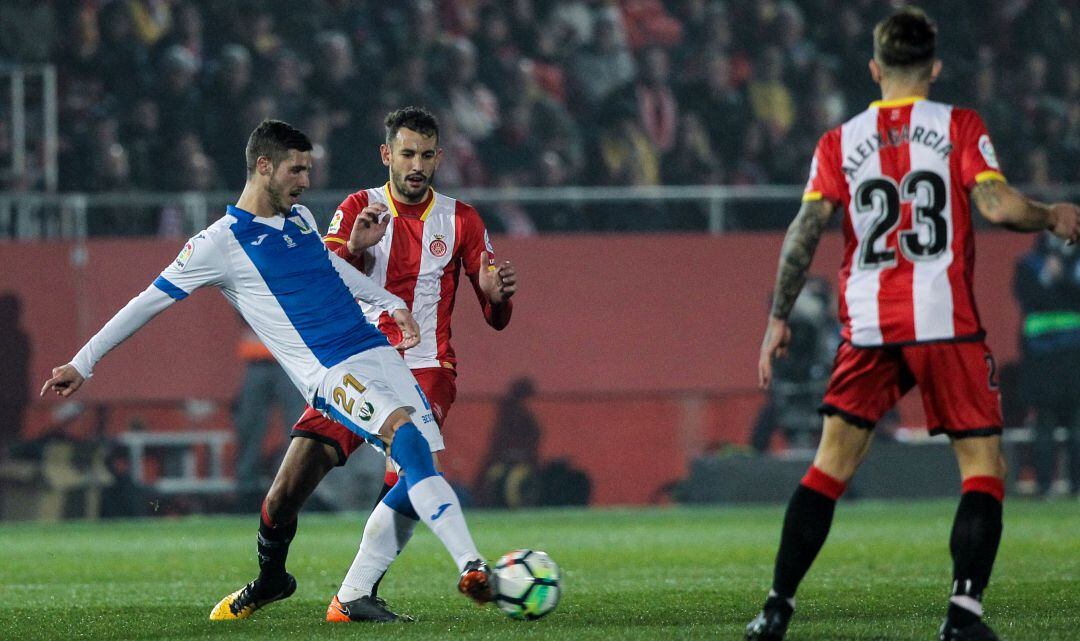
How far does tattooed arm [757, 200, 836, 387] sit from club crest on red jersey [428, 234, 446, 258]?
6.53 feet

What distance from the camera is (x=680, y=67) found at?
1788 centimetres

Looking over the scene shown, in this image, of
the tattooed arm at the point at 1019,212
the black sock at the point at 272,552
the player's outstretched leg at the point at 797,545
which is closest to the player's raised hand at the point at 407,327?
the black sock at the point at 272,552

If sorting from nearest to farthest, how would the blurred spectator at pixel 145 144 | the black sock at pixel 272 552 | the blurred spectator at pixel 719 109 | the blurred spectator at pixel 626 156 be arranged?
the black sock at pixel 272 552 → the blurred spectator at pixel 145 144 → the blurred spectator at pixel 626 156 → the blurred spectator at pixel 719 109

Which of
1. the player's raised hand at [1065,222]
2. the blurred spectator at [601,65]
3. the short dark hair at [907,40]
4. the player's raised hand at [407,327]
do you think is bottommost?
the player's raised hand at [407,327]

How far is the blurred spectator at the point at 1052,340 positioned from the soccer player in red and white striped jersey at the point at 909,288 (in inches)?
413

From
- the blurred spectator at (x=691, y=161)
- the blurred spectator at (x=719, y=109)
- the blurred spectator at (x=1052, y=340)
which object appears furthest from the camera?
the blurred spectator at (x=719, y=109)

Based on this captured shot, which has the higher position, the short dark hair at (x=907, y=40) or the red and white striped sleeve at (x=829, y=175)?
the short dark hair at (x=907, y=40)

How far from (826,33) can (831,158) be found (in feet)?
45.7

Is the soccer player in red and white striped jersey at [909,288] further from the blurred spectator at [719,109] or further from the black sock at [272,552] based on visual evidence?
the blurred spectator at [719,109]

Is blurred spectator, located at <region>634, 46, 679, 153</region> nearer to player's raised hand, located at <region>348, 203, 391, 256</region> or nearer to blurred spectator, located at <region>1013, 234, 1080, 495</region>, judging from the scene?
blurred spectator, located at <region>1013, 234, 1080, 495</region>

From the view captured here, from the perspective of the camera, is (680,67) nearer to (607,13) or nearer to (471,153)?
(607,13)

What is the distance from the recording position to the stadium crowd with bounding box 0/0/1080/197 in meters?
16.0

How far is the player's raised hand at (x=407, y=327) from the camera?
20.2 feet

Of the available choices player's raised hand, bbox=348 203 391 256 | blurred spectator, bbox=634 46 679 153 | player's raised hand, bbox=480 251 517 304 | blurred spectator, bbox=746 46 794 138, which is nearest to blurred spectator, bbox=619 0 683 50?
blurred spectator, bbox=634 46 679 153
